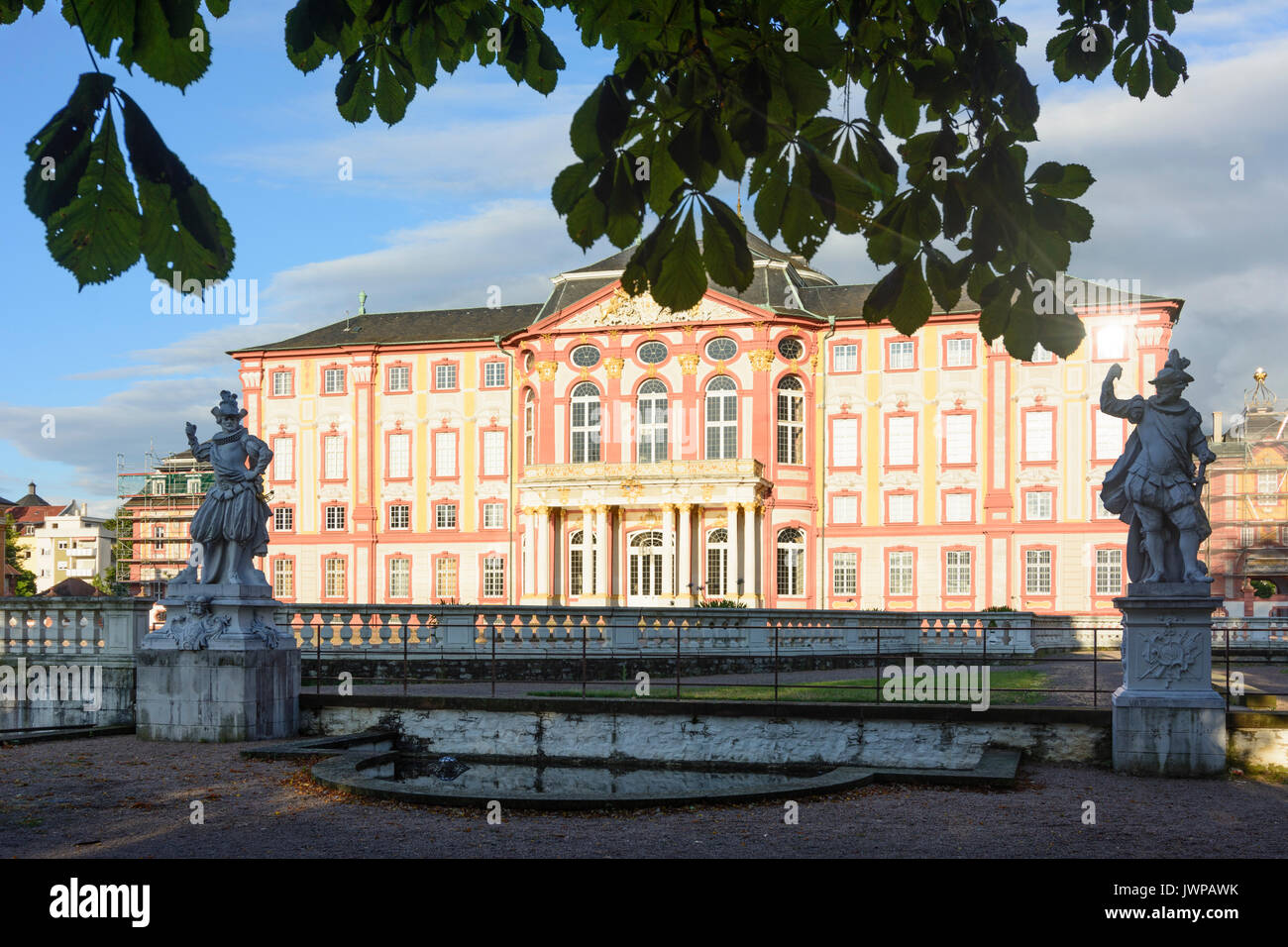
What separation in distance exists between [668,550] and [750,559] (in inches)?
125

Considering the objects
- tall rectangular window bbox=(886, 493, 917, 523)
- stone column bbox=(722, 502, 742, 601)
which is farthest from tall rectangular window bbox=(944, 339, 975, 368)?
stone column bbox=(722, 502, 742, 601)

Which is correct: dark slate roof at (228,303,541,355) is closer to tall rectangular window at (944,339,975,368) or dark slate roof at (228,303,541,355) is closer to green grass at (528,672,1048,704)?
tall rectangular window at (944,339,975,368)

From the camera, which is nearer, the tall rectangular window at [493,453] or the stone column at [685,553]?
the stone column at [685,553]

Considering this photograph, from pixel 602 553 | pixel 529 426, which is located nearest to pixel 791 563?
pixel 602 553

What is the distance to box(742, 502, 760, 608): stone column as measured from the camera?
45469 millimetres

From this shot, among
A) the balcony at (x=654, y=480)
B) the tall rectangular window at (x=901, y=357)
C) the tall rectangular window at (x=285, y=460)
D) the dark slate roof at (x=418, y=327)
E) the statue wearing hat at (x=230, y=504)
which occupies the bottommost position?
the statue wearing hat at (x=230, y=504)

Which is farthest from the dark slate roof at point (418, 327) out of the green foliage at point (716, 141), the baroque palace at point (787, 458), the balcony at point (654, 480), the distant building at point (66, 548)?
the distant building at point (66, 548)

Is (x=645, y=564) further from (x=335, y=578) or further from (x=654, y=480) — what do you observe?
(x=335, y=578)

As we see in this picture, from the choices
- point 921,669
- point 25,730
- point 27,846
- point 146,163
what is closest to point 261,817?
point 27,846

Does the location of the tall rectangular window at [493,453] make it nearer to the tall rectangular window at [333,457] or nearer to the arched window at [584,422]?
the arched window at [584,422]

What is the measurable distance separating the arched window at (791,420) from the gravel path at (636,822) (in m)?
36.2

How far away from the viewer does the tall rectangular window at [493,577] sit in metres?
51.4

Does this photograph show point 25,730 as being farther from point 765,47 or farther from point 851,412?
point 851,412

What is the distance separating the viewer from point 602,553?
47375mm
